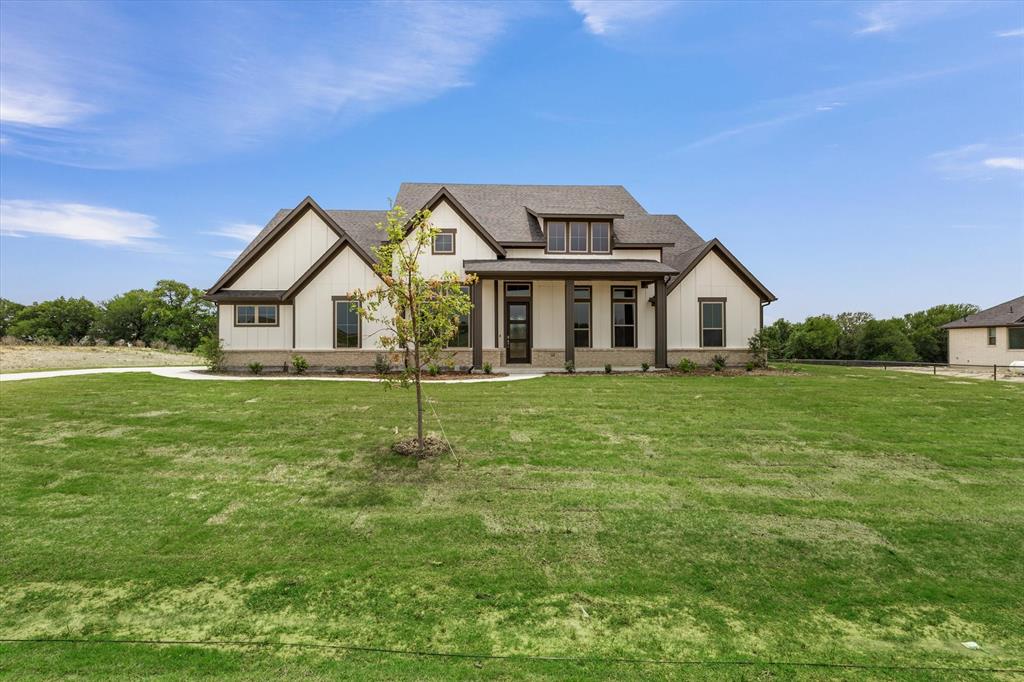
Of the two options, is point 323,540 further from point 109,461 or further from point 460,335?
point 460,335

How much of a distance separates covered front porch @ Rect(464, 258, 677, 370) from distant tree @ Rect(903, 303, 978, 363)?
39366 mm

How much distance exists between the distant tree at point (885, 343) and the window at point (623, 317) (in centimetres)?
4067

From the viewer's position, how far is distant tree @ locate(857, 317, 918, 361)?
48594 mm

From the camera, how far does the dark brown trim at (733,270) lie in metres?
21.2

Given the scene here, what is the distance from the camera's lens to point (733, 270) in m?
21.6

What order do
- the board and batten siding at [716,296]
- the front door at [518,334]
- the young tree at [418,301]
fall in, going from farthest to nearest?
the front door at [518,334] → the board and batten siding at [716,296] → the young tree at [418,301]

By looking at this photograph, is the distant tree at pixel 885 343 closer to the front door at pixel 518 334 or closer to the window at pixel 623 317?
the window at pixel 623 317

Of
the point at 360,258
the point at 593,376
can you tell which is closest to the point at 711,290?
the point at 593,376

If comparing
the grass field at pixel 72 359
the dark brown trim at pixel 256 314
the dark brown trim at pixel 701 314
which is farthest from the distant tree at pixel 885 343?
the grass field at pixel 72 359

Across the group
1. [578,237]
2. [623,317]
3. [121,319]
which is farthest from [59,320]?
[623,317]

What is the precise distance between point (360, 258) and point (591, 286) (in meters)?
10.2

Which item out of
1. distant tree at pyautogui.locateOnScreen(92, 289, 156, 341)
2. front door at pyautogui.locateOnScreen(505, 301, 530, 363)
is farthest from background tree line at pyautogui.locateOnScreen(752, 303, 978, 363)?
distant tree at pyautogui.locateOnScreen(92, 289, 156, 341)

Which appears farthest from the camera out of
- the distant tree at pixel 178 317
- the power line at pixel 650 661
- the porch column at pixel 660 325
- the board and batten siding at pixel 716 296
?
the distant tree at pixel 178 317

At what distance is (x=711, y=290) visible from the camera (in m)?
21.6
